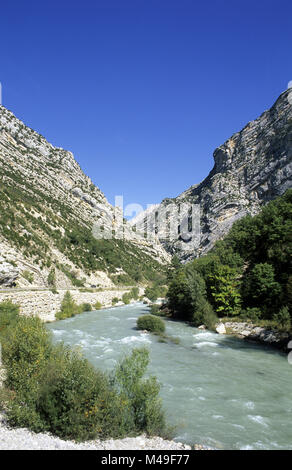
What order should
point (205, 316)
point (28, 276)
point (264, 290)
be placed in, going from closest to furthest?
point (264, 290) < point (205, 316) < point (28, 276)

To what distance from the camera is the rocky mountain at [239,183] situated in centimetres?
9888

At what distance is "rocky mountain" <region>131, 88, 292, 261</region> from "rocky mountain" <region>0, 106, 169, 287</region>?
26.2 meters

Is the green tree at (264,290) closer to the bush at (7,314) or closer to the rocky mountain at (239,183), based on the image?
the bush at (7,314)

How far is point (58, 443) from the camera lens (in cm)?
683

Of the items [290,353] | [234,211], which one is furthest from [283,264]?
[234,211]

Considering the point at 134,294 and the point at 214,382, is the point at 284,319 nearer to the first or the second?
the point at 214,382

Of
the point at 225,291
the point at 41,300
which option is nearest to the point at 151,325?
the point at 225,291

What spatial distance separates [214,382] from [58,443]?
9.23m

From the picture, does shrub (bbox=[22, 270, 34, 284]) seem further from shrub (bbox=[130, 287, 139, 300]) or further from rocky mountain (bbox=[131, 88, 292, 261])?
rocky mountain (bbox=[131, 88, 292, 261])

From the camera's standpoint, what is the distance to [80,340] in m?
21.1

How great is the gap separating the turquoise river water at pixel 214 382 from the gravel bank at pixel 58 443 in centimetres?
117

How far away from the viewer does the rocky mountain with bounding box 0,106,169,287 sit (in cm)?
4512

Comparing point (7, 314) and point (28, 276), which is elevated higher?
point (28, 276)

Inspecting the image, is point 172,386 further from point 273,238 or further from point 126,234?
point 126,234
